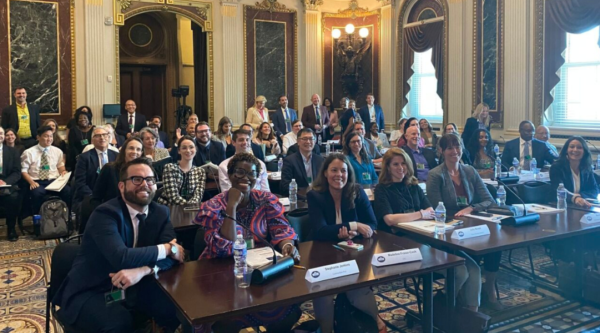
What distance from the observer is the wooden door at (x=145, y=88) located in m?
13.3

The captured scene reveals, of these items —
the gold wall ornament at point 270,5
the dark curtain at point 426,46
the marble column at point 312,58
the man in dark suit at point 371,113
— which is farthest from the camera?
the marble column at point 312,58

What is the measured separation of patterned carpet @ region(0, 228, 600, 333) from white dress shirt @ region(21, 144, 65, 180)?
161cm

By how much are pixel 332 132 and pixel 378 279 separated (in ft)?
30.4

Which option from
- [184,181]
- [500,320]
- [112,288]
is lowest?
[500,320]

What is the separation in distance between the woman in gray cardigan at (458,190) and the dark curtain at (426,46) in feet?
21.1

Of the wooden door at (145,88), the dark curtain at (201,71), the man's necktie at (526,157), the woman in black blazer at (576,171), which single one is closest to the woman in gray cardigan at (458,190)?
the woman in black blazer at (576,171)

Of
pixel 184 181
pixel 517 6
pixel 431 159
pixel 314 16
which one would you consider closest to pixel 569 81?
pixel 517 6

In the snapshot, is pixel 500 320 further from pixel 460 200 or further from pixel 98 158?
pixel 98 158

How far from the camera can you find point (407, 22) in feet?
36.8

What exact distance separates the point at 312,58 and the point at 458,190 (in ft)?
27.2

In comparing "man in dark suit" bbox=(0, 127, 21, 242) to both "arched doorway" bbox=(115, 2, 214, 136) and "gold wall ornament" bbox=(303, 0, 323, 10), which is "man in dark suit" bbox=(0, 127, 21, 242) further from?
"gold wall ornament" bbox=(303, 0, 323, 10)

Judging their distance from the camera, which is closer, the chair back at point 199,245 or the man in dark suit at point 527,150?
the chair back at point 199,245

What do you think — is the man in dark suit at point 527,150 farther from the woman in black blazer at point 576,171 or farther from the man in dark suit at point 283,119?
the man in dark suit at point 283,119

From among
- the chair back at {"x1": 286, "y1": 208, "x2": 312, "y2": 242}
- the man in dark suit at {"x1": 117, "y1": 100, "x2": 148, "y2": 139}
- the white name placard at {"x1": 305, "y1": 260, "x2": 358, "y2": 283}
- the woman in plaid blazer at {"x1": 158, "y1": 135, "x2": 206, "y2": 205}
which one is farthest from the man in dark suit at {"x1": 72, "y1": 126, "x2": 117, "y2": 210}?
the man in dark suit at {"x1": 117, "y1": 100, "x2": 148, "y2": 139}
